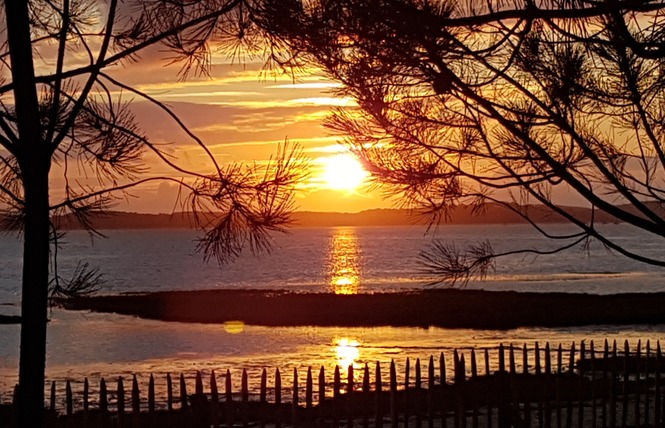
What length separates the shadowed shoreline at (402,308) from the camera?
39.5m

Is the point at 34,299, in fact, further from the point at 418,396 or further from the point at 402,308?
the point at 402,308

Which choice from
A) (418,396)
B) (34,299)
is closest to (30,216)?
(34,299)

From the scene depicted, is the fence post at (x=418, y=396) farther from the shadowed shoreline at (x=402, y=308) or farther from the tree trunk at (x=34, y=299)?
the shadowed shoreline at (x=402, y=308)

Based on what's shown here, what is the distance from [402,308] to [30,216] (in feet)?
131

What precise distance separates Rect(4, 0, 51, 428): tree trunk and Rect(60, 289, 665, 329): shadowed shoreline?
33.5m

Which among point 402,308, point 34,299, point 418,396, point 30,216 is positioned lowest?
point 402,308

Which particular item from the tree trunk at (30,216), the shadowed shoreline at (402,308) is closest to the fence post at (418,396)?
the tree trunk at (30,216)

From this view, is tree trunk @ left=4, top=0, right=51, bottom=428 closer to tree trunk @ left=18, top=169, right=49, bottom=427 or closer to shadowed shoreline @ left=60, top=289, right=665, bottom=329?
tree trunk @ left=18, top=169, right=49, bottom=427

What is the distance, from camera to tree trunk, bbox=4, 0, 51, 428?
473 cm

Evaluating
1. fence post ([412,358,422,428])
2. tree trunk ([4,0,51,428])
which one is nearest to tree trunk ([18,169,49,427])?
tree trunk ([4,0,51,428])

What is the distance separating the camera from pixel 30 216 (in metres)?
4.76

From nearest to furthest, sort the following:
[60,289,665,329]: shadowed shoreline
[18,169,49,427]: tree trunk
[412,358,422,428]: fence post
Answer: [18,169,49,427]: tree trunk
[412,358,422,428]: fence post
[60,289,665,329]: shadowed shoreline

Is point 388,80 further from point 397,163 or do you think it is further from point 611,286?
point 611,286

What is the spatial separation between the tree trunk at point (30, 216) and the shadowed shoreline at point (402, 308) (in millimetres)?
33497
